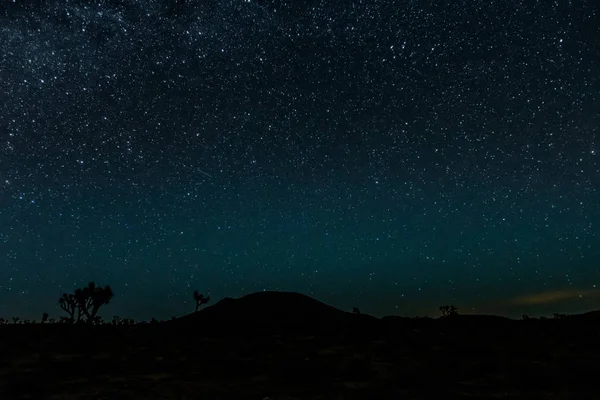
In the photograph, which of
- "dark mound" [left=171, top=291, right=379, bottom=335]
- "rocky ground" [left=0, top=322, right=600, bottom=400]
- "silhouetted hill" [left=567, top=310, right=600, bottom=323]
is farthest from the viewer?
"dark mound" [left=171, top=291, right=379, bottom=335]

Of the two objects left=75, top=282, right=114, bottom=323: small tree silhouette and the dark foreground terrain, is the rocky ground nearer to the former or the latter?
the dark foreground terrain

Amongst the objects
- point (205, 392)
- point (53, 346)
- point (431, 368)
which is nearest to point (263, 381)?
point (205, 392)

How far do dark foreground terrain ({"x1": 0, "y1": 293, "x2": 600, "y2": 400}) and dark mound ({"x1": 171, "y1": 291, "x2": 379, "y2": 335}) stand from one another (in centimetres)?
18

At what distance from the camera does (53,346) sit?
373 inches

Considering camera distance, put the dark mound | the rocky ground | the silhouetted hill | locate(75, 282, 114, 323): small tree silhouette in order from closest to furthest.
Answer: the rocky ground, the silhouetted hill, the dark mound, locate(75, 282, 114, 323): small tree silhouette

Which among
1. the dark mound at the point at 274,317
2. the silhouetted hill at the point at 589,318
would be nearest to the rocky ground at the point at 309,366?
the dark mound at the point at 274,317

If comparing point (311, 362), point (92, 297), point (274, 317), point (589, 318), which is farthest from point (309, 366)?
point (92, 297)

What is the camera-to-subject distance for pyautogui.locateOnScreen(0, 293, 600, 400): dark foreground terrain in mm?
5965

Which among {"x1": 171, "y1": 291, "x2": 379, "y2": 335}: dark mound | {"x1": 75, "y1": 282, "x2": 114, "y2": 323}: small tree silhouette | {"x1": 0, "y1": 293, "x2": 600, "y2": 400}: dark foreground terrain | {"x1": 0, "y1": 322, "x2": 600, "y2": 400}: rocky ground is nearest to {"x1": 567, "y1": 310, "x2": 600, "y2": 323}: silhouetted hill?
{"x1": 0, "y1": 293, "x2": 600, "y2": 400}: dark foreground terrain

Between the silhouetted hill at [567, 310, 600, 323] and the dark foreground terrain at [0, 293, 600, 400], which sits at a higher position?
the silhouetted hill at [567, 310, 600, 323]

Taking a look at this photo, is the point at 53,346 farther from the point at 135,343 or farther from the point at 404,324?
the point at 404,324

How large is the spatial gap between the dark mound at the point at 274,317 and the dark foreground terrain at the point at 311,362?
18 centimetres

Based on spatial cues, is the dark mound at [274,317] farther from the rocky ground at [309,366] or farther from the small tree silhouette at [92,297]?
the small tree silhouette at [92,297]

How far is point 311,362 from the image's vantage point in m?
7.62
